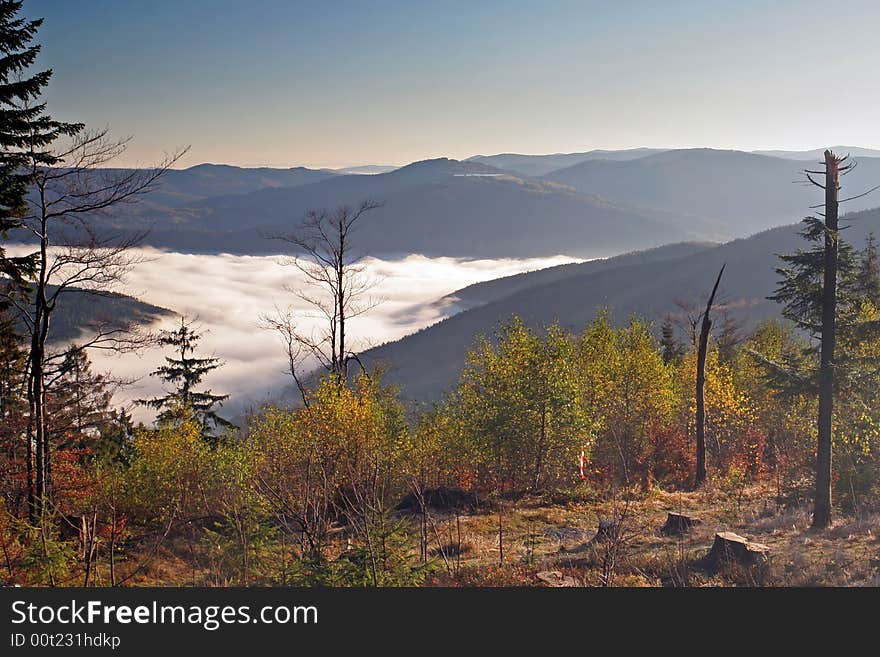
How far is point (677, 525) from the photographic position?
60.3 feet

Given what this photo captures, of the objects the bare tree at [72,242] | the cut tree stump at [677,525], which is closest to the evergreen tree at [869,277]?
the cut tree stump at [677,525]

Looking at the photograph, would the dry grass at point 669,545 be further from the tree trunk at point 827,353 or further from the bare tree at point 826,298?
the bare tree at point 826,298

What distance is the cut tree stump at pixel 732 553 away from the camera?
1373cm

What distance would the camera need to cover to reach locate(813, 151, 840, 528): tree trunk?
57.9ft

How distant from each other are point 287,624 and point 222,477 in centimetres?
1612

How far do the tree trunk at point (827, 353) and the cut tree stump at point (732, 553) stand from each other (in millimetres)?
5321

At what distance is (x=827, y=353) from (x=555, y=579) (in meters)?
11.8

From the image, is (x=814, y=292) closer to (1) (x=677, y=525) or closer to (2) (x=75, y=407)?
(1) (x=677, y=525)

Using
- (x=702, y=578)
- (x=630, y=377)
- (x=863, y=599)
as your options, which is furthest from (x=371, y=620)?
(x=630, y=377)

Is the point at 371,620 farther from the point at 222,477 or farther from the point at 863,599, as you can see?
the point at 222,477

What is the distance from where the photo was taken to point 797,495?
70.2 feet

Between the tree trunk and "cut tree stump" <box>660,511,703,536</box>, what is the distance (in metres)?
3.61

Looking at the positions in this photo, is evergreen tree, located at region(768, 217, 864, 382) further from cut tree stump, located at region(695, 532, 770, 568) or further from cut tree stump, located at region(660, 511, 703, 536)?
cut tree stump, located at region(695, 532, 770, 568)

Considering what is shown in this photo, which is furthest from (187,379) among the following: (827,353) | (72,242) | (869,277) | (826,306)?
(869,277)
